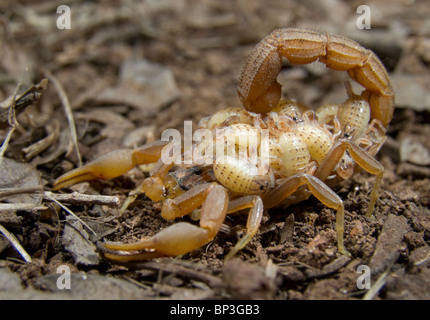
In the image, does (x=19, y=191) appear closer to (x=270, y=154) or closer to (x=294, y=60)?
(x=270, y=154)

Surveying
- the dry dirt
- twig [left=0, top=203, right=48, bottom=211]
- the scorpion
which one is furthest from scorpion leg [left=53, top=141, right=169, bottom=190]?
twig [left=0, top=203, right=48, bottom=211]

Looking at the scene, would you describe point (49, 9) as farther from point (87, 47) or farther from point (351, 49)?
point (351, 49)

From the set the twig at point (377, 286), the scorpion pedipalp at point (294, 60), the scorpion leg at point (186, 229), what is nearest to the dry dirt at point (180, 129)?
the twig at point (377, 286)

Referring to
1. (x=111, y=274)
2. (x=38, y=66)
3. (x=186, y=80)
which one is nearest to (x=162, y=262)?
(x=111, y=274)

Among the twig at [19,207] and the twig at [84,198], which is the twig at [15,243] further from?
the twig at [84,198]

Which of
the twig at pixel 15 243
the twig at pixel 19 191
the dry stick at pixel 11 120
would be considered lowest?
the twig at pixel 15 243

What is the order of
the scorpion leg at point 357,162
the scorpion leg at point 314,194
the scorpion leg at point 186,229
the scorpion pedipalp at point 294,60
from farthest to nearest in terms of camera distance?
the scorpion pedipalp at point 294,60
the scorpion leg at point 357,162
the scorpion leg at point 314,194
the scorpion leg at point 186,229
